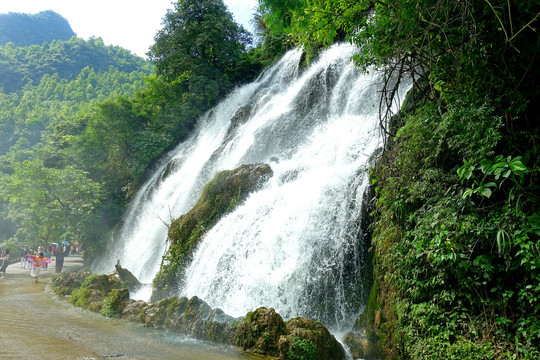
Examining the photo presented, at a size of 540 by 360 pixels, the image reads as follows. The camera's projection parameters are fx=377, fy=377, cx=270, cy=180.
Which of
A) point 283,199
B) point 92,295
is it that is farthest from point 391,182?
point 92,295

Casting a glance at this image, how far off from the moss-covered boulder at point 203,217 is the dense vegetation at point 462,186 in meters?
5.92

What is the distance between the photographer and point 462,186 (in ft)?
18.7

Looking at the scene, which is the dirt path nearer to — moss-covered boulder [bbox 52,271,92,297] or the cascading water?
the cascading water

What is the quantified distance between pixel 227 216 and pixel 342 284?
4.51m

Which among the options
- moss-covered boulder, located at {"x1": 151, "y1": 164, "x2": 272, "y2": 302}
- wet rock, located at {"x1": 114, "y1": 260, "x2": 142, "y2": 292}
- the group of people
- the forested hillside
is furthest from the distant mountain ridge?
moss-covered boulder, located at {"x1": 151, "y1": 164, "x2": 272, "y2": 302}

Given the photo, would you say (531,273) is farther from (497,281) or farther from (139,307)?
(139,307)

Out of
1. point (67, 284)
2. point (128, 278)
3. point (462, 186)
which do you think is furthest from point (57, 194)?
point (462, 186)

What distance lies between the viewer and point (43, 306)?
33.7 feet

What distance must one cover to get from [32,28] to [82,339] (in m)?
143

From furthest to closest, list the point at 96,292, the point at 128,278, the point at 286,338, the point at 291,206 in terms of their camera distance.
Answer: the point at 128,278
the point at 96,292
the point at 291,206
the point at 286,338

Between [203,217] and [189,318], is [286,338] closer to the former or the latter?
[189,318]

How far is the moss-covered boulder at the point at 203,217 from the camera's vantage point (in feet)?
36.9

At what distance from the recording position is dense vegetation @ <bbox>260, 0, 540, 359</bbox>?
4.71 meters

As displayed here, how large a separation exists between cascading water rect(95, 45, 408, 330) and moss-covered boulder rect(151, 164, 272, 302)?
1.56 ft
